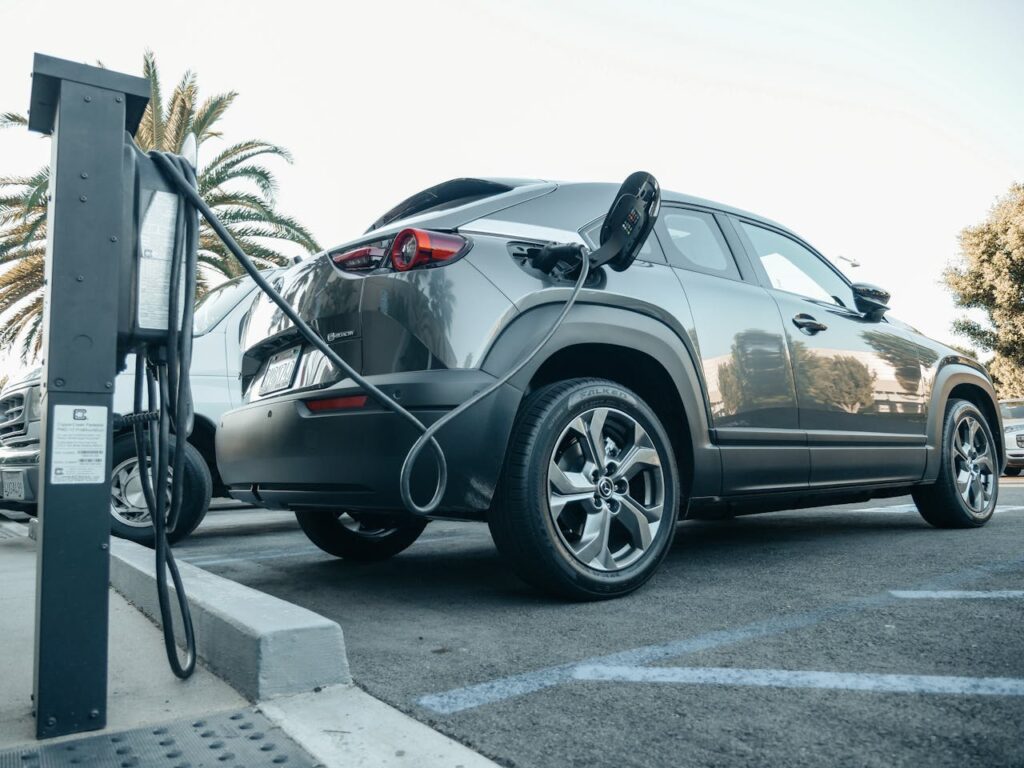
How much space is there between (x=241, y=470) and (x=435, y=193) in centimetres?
132

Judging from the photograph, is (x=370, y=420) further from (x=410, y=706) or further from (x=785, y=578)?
(x=785, y=578)

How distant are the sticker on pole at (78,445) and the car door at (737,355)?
89.0 inches

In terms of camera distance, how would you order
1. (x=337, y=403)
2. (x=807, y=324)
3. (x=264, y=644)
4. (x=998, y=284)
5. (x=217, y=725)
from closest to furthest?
(x=217, y=725) < (x=264, y=644) < (x=337, y=403) < (x=807, y=324) < (x=998, y=284)

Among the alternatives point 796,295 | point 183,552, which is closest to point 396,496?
point 796,295

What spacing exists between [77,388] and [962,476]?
4899mm

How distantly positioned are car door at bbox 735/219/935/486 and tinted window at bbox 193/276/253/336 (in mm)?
3293

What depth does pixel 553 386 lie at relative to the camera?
299cm

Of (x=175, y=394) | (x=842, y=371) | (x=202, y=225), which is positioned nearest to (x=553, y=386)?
(x=175, y=394)

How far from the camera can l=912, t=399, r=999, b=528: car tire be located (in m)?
4.94

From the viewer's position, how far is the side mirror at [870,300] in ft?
15.0

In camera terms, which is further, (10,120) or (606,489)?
(10,120)

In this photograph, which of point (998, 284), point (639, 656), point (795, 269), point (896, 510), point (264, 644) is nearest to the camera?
point (264, 644)

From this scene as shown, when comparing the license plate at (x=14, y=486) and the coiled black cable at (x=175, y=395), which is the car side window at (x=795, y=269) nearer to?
the coiled black cable at (x=175, y=395)

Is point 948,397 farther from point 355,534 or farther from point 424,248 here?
point 424,248
